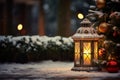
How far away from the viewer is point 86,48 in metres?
15.3

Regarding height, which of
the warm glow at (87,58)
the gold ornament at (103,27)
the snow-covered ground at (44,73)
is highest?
the gold ornament at (103,27)

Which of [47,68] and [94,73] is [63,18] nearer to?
[47,68]

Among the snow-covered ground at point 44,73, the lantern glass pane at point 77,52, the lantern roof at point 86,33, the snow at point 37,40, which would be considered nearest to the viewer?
the snow-covered ground at point 44,73

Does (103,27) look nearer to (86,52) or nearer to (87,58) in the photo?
(86,52)

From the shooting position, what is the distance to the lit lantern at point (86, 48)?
15164 millimetres

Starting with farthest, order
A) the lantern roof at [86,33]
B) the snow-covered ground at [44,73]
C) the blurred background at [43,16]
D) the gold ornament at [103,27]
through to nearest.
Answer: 1. the blurred background at [43,16]
2. the lantern roof at [86,33]
3. the gold ornament at [103,27]
4. the snow-covered ground at [44,73]

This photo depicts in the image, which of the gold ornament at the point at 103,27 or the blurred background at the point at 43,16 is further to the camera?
the blurred background at the point at 43,16

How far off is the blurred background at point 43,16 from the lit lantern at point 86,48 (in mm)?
3237

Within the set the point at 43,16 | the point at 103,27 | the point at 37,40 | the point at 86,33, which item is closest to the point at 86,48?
the point at 86,33

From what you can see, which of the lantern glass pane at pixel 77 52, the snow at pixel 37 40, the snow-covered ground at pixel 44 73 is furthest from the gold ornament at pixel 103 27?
the snow at pixel 37 40

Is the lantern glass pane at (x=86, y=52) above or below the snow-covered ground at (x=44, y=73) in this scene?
above

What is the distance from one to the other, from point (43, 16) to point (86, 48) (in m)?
15.2

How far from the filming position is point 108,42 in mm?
15055

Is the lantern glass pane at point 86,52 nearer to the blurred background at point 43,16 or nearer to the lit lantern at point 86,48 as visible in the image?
the lit lantern at point 86,48
